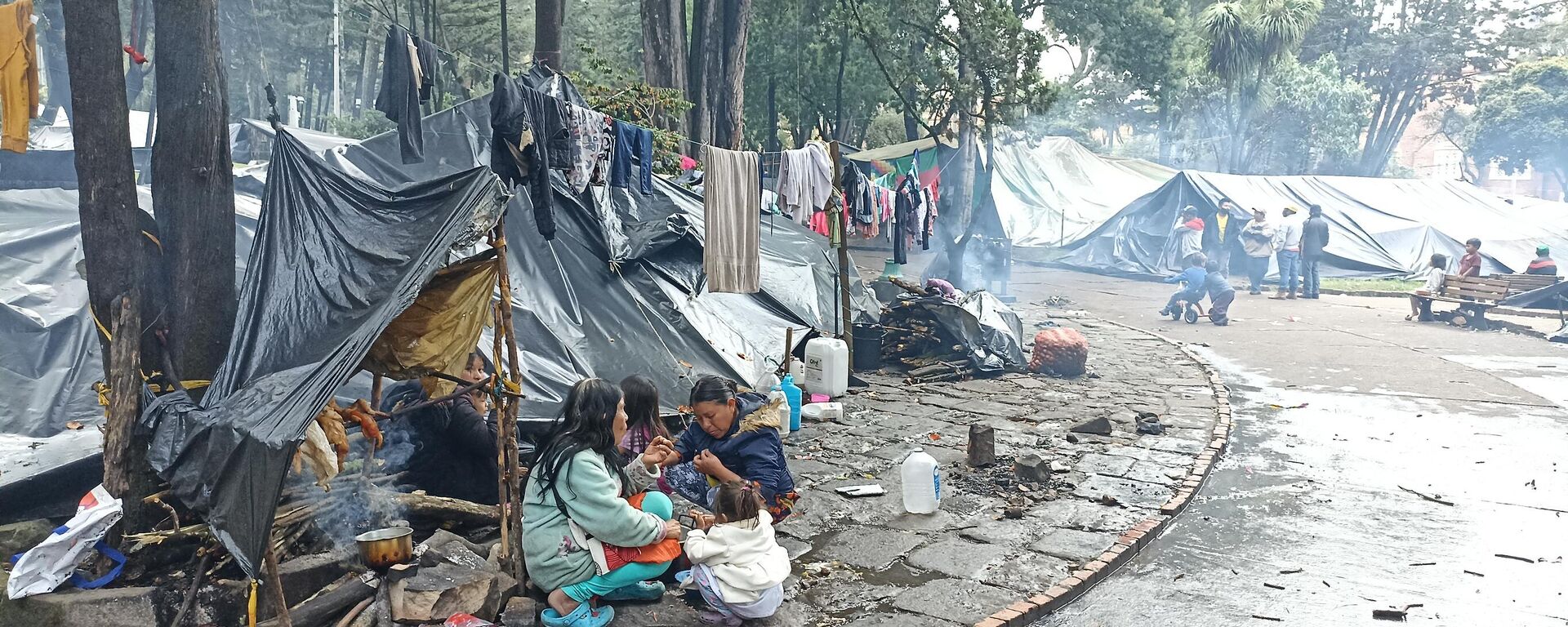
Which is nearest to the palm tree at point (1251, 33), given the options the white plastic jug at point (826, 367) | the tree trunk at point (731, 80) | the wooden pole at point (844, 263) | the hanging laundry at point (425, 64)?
the tree trunk at point (731, 80)

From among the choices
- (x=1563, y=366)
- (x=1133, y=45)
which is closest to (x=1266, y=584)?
(x=1563, y=366)

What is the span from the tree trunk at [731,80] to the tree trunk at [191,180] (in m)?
10.1

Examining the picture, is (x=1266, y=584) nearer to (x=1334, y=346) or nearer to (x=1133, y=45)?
(x=1334, y=346)

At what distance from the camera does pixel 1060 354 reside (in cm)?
1079

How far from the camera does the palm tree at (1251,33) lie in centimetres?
2978

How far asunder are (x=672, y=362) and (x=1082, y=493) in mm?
3641

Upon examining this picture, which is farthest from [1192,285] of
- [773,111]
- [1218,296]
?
[773,111]

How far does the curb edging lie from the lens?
4539 mm

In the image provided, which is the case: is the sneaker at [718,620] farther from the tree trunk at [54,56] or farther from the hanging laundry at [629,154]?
the tree trunk at [54,56]

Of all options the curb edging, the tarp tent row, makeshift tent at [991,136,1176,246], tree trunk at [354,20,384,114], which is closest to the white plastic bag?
the tarp tent row

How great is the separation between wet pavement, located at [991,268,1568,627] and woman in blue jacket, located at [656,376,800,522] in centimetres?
151

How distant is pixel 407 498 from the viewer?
5172mm

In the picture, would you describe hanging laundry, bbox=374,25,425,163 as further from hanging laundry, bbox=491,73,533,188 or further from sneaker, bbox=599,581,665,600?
sneaker, bbox=599,581,665,600

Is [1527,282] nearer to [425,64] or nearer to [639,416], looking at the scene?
[639,416]
